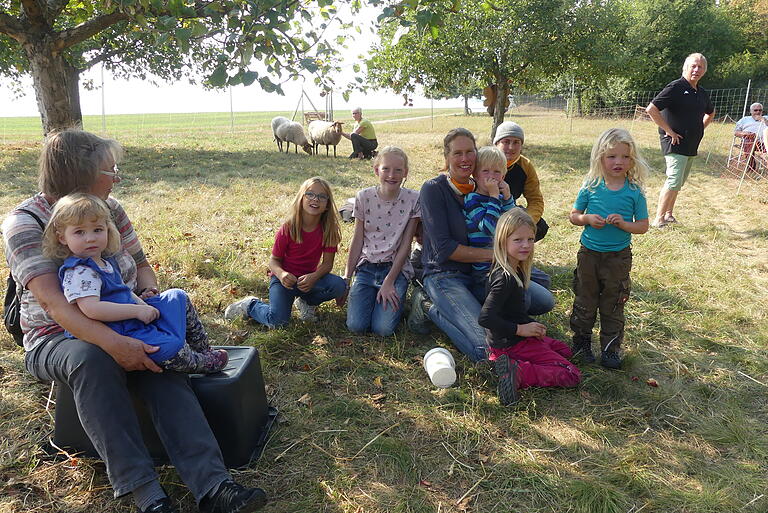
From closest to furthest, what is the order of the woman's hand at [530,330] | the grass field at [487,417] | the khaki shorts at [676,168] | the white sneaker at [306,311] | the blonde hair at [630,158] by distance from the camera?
1. the grass field at [487,417]
2. the woman's hand at [530,330]
3. the blonde hair at [630,158]
4. the white sneaker at [306,311]
5. the khaki shorts at [676,168]

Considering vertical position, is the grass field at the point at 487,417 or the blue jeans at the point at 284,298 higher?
the blue jeans at the point at 284,298

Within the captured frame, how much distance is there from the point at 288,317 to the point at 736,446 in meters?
2.93

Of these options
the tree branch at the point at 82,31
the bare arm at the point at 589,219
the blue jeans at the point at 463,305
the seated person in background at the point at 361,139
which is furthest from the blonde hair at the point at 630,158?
the seated person in background at the point at 361,139

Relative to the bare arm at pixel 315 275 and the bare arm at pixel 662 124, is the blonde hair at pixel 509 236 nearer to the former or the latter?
the bare arm at pixel 315 275

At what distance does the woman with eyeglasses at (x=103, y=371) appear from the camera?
2176 millimetres

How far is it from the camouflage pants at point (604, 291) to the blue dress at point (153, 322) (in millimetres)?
2484

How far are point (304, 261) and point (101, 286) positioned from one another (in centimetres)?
187

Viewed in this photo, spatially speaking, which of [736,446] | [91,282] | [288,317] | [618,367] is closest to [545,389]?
[618,367]

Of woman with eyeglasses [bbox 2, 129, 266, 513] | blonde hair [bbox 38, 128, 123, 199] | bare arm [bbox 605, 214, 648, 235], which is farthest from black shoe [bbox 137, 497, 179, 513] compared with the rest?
bare arm [bbox 605, 214, 648, 235]

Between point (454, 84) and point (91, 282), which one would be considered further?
point (454, 84)

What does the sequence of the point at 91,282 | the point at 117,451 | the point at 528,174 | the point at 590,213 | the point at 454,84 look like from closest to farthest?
the point at 117,451, the point at 91,282, the point at 590,213, the point at 528,174, the point at 454,84

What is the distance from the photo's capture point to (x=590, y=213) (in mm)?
3479

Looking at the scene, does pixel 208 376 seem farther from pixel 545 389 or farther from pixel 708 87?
pixel 708 87

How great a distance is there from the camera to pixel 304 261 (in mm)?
4125
